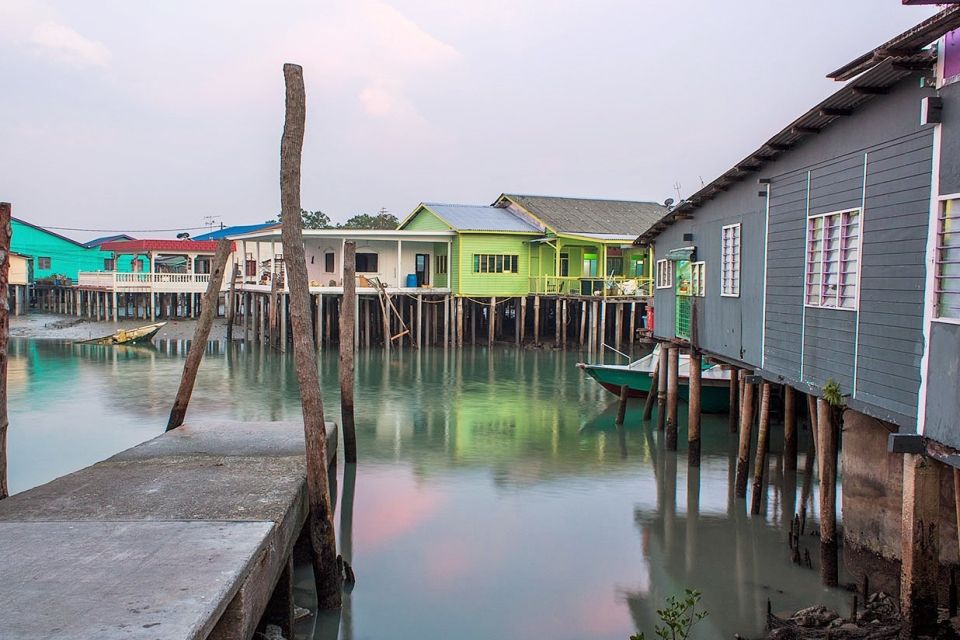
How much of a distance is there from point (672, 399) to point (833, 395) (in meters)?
6.04

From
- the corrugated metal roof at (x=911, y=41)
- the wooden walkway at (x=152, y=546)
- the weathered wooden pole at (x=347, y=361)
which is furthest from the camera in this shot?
the weathered wooden pole at (x=347, y=361)

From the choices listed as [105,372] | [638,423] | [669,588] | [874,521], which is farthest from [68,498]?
[105,372]

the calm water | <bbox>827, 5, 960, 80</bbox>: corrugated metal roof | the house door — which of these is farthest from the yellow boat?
<bbox>827, 5, 960, 80</bbox>: corrugated metal roof

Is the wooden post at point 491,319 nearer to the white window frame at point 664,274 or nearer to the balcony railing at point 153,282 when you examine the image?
the balcony railing at point 153,282

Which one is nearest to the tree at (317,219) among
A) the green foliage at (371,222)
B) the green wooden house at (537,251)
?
the green foliage at (371,222)

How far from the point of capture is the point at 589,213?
35.8 meters

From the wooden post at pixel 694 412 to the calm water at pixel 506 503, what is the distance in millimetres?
292

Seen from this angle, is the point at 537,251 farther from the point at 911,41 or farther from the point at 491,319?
the point at 911,41

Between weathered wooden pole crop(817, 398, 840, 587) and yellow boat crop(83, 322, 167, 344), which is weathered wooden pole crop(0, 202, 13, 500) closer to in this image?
weathered wooden pole crop(817, 398, 840, 587)

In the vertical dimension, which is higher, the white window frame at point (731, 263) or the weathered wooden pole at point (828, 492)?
the white window frame at point (731, 263)

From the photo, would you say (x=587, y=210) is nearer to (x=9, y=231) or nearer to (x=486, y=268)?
(x=486, y=268)

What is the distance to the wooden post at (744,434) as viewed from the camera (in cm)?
1002

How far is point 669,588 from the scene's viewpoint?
329 inches

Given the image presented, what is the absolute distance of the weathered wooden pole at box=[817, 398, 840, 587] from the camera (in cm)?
751
